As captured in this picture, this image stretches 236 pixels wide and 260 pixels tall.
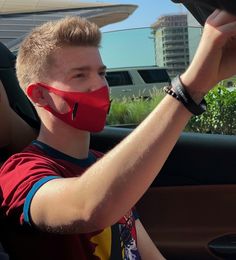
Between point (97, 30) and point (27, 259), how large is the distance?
0.69 m

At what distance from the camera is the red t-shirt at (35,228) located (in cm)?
141

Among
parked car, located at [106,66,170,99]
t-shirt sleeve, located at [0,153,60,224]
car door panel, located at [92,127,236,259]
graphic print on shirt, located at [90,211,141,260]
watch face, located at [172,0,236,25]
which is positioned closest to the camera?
watch face, located at [172,0,236,25]

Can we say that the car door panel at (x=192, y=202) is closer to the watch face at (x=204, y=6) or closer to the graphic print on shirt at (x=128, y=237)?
the graphic print on shirt at (x=128, y=237)

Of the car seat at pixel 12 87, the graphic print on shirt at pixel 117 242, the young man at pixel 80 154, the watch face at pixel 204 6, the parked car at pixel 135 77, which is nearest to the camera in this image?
the watch face at pixel 204 6

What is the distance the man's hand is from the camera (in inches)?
40.6

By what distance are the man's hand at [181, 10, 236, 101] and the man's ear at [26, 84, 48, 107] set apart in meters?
0.56

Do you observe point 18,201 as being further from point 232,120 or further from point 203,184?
point 232,120

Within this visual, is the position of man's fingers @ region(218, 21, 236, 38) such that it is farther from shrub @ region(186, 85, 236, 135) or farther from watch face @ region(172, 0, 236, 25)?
shrub @ region(186, 85, 236, 135)

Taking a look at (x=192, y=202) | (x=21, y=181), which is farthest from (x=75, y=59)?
(x=192, y=202)

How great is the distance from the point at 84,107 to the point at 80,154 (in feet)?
0.48

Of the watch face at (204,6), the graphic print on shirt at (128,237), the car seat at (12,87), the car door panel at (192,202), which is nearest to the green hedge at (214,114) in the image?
the car door panel at (192,202)

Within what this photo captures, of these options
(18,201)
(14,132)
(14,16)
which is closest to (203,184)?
(14,132)

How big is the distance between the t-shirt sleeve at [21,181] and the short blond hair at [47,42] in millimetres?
239

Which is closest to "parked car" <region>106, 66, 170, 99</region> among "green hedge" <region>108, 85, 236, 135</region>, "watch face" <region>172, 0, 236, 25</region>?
"green hedge" <region>108, 85, 236, 135</region>
